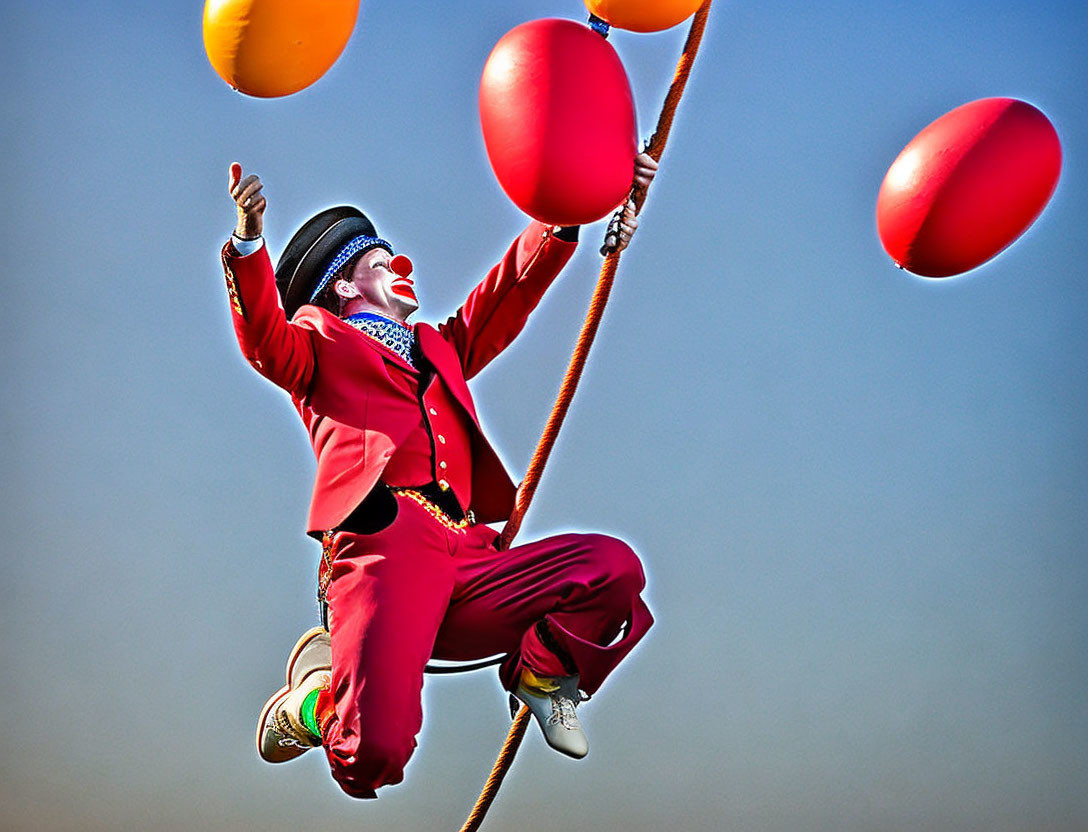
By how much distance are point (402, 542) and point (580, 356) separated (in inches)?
18.0

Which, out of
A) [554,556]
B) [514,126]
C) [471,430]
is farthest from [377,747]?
[514,126]

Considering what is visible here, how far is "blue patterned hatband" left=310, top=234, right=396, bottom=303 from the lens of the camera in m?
3.29

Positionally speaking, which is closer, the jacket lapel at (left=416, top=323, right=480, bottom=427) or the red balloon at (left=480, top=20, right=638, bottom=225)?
the red balloon at (left=480, top=20, right=638, bottom=225)

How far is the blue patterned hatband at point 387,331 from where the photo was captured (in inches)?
125

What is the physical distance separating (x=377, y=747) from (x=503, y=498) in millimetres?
590

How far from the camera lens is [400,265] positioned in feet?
10.7

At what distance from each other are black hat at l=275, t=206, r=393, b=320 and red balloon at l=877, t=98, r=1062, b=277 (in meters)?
1.01

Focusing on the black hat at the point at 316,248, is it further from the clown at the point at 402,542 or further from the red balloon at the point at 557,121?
the red balloon at the point at 557,121

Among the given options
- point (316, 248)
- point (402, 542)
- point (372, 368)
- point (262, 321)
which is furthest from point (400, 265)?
point (402, 542)

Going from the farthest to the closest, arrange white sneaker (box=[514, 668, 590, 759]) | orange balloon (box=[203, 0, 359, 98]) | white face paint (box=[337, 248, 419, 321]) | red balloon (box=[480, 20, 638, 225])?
white face paint (box=[337, 248, 419, 321]), white sneaker (box=[514, 668, 590, 759]), orange balloon (box=[203, 0, 359, 98]), red balloon (box=[480, 20, 638, 225])

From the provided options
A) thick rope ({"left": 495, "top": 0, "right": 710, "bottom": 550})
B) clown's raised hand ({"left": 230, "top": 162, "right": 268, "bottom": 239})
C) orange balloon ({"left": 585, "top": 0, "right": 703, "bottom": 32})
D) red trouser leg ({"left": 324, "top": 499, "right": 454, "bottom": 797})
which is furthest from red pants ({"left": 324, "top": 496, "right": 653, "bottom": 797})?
orange balloon ({"left": 585, "top": 0, "right": 703, "bottom": 32})

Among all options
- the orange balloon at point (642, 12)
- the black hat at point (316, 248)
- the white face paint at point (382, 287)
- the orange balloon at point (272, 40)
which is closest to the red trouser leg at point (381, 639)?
the white face paint at point (382, 287)

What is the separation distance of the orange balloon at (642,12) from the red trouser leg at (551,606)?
87cm

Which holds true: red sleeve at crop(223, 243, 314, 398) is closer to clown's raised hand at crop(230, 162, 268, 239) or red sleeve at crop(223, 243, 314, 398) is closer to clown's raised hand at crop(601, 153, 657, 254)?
clown's raised hand at crop(230, 162, 268, 239)
